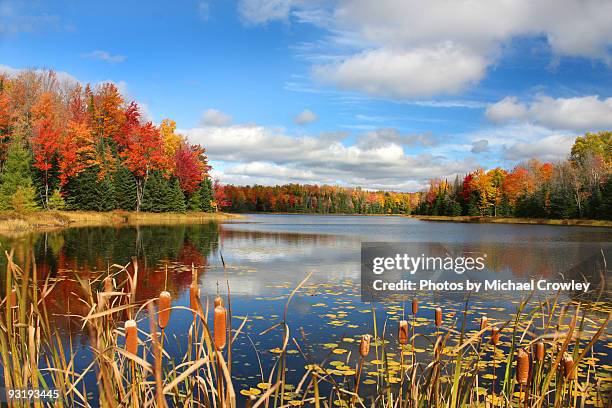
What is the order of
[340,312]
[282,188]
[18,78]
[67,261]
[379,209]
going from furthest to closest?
[379,209]
[282,188]
[18,78]
[67,261]
[340,312]

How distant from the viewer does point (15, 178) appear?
39.6 metres

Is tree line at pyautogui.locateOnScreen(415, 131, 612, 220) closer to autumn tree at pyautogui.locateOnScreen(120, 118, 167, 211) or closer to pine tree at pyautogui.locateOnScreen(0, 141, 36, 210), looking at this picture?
autumn tree at pyautogui.locateOnScreen(120, 118, 167, 211)

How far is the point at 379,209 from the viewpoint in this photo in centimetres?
17750

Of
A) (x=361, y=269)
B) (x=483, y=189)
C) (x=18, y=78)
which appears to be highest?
(x=18, y=78)

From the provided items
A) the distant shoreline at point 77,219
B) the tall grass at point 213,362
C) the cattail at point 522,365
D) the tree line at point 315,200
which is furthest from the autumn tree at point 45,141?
the tree line at point 315,200

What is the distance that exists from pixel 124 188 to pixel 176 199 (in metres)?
7.45

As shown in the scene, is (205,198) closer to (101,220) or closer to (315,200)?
(101,220)

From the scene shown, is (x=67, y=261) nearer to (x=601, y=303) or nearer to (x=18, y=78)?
(x=601, y=303)

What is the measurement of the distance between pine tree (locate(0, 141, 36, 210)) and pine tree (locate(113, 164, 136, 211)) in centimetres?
1074

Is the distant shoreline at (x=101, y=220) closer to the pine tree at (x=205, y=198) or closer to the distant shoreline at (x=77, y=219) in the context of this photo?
the distant shoreline at (x=77, y=219)

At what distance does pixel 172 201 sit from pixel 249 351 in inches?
2136

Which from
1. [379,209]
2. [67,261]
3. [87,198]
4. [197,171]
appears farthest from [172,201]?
[379,209]

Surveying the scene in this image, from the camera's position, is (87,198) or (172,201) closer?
(87,198)

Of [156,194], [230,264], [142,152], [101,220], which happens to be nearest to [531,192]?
[156,194]
